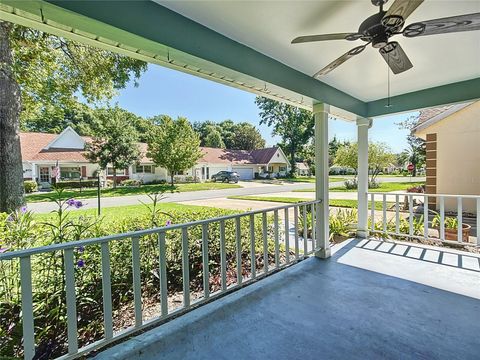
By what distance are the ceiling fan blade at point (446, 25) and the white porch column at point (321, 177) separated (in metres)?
1.84

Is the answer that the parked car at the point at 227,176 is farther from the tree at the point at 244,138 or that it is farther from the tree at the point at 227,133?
the tree at the point at 244,138

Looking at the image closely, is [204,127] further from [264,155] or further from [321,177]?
[321,177]

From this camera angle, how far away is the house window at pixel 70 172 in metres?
18.2

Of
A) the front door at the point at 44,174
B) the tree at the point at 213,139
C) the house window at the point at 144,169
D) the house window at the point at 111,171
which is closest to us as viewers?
the front door at the point at 44,174

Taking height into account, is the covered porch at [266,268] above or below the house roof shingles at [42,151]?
below

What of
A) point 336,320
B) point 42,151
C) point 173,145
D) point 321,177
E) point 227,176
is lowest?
point 336,320

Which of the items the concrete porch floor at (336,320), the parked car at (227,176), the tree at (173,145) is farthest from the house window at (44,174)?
the concrete porch floor at (336,320)

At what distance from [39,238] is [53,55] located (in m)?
4.40

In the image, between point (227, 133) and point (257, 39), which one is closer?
point (257, 39)

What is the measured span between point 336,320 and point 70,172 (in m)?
21.2

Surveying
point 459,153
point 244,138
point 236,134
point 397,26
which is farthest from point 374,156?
point 236,134

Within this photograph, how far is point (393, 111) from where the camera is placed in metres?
4.09

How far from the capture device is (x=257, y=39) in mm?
2324

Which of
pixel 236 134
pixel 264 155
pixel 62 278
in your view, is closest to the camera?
pixel 62 278
